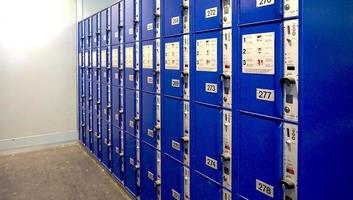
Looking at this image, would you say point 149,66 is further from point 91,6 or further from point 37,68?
point 37,68

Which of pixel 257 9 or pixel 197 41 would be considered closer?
pixel 257 9

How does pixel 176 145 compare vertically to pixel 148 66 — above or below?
below

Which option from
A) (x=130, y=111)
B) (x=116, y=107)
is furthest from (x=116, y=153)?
(x=130, y=111)

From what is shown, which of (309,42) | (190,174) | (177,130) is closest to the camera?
(309,42)

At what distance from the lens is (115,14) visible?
3.60 meters

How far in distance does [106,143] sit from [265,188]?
9.38 feet

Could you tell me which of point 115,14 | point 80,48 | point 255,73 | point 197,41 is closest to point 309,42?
point 255,73

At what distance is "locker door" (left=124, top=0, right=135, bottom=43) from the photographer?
312 centimetres

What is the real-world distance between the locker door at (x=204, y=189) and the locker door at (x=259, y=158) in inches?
8.6

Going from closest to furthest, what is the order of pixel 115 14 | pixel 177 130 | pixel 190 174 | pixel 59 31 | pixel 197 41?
pixel 197 41 → pixel 190 174 → pixel 177 130 → pixel 115 14 → pixel 59 31

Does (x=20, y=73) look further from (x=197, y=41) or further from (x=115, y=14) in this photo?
(x=197, y=41)

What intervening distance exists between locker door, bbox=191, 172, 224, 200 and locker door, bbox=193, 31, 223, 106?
1.70 ft

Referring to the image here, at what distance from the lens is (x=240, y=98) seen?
1732 millimetres

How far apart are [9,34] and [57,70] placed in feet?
3.07
